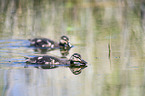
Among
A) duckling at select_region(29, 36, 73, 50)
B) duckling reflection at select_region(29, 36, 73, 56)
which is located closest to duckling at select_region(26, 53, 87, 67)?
duckling reflection at select_region(29, 36, 73, 56)

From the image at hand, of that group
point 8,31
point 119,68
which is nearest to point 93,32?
point 8,31

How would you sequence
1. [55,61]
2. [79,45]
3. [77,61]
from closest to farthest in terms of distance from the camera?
[77,61] → [55,61] → [79,45]

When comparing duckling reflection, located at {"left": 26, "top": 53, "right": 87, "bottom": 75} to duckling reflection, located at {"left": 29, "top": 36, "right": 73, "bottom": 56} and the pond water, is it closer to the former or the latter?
the pond water

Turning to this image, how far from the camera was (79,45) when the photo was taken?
28.3 ft

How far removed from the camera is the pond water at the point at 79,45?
17.5ft

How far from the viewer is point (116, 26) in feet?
35.8

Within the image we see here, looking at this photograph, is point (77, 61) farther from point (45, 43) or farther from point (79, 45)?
A: point (45, 43)

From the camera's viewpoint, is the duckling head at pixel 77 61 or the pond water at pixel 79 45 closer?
the pond water at pixel 79 45

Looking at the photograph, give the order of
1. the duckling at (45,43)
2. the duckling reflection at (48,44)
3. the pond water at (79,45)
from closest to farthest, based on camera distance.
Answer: the pond water at (79,45)
the duckling reflection at (48,44)
the duckling at (45,43)

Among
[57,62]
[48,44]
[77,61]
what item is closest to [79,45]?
[48,44]

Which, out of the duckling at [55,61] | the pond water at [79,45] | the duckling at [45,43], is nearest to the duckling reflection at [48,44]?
the duckling at [45,43]

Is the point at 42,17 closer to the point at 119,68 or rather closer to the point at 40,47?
the point at 40,47

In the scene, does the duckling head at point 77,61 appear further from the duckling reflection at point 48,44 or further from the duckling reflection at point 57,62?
the duckling reflection at point 48,44

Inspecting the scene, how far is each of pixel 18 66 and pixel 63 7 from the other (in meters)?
8.64
